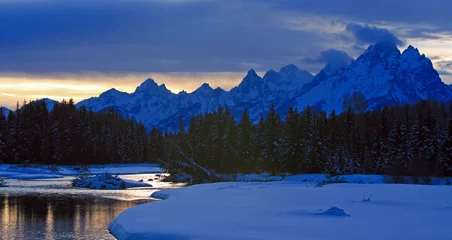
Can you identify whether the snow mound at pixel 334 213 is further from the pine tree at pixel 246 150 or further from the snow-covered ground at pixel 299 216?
the pine tree at pixel 246 150

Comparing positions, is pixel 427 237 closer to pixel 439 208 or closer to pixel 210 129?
pixel 439 208

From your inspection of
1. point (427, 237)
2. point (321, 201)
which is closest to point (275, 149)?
point (321, 201)

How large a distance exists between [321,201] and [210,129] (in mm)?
62008

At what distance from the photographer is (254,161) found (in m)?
90.4

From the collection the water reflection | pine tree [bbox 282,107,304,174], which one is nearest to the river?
the water reflection

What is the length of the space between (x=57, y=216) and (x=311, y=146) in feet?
191

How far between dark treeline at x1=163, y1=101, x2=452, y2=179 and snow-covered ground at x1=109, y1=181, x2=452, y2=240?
42453mm

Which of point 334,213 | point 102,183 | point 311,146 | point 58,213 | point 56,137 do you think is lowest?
point 102,183

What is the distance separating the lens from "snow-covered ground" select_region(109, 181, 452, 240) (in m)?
20.7

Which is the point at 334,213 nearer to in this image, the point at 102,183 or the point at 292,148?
the point at 102,183

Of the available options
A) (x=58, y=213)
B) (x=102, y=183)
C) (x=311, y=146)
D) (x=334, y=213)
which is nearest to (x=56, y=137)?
(x=311, y=146)

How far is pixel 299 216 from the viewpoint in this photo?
82.6 ft

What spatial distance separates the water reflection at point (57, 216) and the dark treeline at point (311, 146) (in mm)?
34040

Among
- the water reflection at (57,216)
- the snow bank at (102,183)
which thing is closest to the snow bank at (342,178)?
the snow bank at (102,183)
